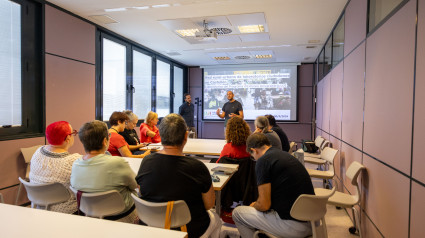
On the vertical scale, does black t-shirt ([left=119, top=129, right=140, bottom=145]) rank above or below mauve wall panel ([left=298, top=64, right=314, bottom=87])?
below

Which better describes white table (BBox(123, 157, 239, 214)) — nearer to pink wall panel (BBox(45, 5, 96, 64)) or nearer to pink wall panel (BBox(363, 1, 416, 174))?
pink wall panel (BBox(363, 1, 416, 174))

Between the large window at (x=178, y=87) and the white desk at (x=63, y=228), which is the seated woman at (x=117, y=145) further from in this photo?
the large window at (x=178, y=87)

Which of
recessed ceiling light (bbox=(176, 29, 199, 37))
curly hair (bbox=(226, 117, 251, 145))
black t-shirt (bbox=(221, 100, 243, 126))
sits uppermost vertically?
recessed ceiling light (bbox=(176, 29, 199, 37))

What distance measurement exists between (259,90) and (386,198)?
697 centimetres

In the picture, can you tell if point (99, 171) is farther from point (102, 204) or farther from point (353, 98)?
point (353, 98)

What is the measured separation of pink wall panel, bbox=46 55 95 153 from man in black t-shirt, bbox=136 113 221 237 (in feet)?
10.3

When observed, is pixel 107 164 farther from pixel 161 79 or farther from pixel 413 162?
pixel 161 79

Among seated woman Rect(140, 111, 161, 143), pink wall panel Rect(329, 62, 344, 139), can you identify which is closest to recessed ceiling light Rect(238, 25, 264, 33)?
pink wall panel Rect(329, 62, 344, 139)

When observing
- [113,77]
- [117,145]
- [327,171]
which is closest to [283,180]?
[117,145]

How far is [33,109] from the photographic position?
3994mm

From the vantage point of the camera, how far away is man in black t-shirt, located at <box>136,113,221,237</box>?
1683 millimetres

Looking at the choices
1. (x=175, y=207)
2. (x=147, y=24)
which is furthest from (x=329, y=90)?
(x=175, y=207)

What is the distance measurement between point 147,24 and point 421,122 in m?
4.53

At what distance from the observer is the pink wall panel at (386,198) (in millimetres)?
1944
